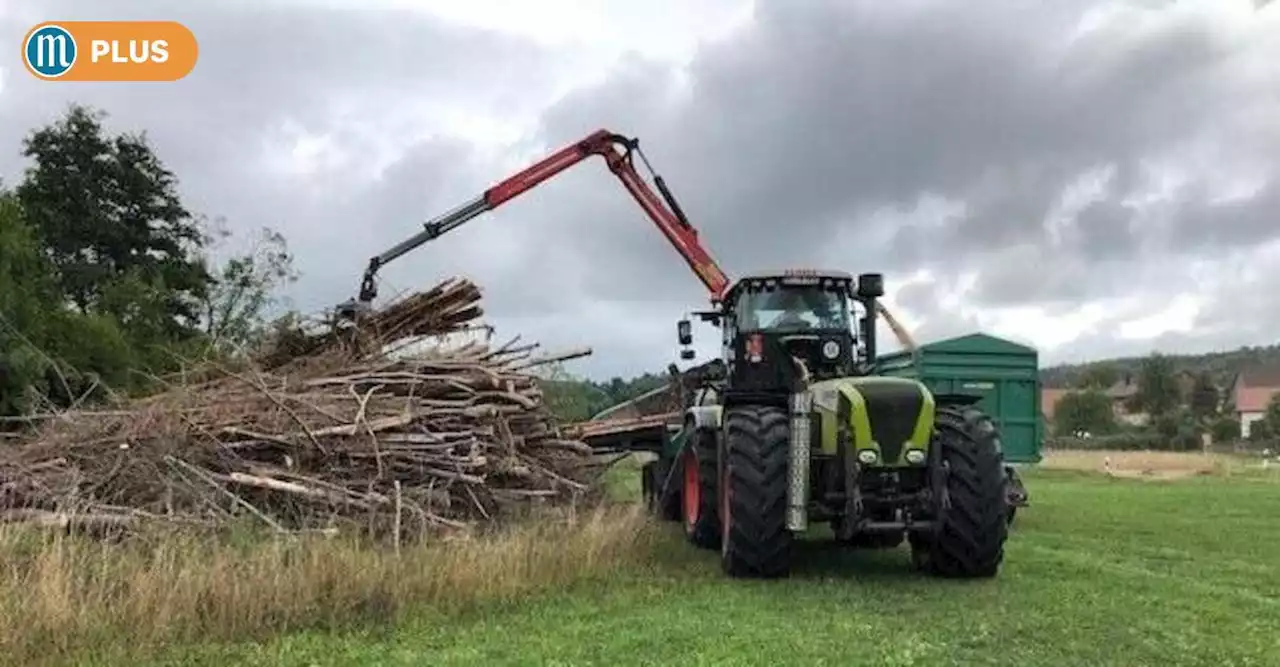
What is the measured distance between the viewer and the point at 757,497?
34.2ft

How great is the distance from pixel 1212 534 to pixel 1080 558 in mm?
4119

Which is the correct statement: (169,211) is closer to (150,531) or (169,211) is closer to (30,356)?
(30,356)

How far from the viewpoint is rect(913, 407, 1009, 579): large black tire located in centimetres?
1045

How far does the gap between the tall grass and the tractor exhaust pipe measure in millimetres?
1874

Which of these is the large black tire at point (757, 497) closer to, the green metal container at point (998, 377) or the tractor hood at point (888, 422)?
the tractor hood at point (888, 422)

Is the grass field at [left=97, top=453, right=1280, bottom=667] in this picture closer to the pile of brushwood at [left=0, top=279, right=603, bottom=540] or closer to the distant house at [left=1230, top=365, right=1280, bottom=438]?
the pile of brushwood at [left=0, top=279, right=603, bottom=540]

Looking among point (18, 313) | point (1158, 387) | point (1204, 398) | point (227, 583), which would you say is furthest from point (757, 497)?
point (1204, 398)

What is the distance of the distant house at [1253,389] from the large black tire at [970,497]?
303 ft

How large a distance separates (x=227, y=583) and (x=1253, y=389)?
351ft

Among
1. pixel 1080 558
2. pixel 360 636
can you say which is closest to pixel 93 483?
pixel 360 636

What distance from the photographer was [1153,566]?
12281 mm

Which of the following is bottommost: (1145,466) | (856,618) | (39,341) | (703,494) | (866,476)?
(856,618)

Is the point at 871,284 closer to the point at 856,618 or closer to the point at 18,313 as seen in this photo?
the point at 856,618

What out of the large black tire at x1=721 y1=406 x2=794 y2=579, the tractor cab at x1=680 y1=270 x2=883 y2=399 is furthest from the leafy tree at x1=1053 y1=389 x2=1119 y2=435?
the large black tire at x1=721 y1=406 x2=794 y2=579
